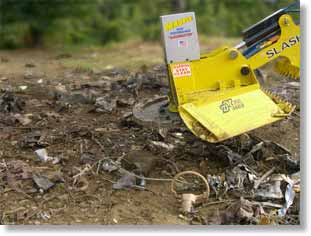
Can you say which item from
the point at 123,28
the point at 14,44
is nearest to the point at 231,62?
the point at 14,44

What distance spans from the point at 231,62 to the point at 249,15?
8168 millimetres

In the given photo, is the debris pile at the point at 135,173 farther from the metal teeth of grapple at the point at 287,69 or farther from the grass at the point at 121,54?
the grass at the point at 121,54

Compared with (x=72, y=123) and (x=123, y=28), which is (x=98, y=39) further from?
(x=72, y=123)

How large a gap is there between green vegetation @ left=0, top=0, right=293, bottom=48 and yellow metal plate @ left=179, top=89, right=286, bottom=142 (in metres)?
6.19

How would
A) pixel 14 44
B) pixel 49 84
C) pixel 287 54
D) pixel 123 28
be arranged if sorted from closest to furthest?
pixel 287 54
pixel 49 84
pixel 14 44
pixel 123 28

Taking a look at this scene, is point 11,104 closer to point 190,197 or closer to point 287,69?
point 190,197

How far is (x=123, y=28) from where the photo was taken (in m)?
10.9

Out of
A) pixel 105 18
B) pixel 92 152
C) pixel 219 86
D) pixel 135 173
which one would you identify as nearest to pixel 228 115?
pixel 219 86

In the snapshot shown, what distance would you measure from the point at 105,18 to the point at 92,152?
7.29 metres

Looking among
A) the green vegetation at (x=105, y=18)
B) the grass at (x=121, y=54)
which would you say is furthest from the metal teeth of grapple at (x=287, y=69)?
the green vegetation at (x=105, y=18)

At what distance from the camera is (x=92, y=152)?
4.31 metres

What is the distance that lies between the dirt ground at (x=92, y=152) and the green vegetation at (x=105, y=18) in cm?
323

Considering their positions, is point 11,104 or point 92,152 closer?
point 92,152

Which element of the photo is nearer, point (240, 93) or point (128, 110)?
point (240, 93)
